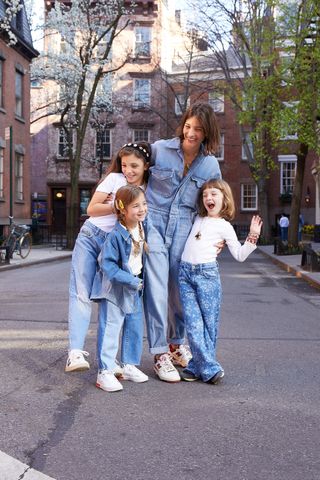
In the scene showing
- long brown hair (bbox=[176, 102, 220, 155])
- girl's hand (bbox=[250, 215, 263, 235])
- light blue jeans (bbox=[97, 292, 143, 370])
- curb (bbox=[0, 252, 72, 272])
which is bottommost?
curb (bbox=[0, 252, 72, 272])

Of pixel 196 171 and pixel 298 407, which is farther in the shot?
pixel 196 171

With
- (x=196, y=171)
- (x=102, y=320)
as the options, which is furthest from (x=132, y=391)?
(x=196, y=171)

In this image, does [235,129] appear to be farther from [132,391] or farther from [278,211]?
[132,391]

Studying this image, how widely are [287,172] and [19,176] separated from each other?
21542mm

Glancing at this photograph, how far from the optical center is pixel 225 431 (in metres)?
3.57

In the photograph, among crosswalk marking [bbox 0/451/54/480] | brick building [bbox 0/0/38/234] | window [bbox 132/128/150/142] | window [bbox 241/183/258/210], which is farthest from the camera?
window [bbox 132/128/150/142]

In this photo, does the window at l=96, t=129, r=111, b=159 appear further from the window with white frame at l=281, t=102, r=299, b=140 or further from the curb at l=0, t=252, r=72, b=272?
the window with white frame at l=281, t=102, r=299, b=140

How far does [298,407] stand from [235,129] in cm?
4227

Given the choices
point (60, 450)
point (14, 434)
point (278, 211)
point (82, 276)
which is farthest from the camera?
point (278, 211)

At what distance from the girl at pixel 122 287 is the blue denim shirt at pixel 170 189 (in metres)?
0.22

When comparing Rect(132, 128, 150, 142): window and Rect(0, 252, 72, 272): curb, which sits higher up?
Rect(132, 128, 150, 142): window

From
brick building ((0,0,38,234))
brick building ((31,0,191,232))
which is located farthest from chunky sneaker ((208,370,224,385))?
brick building ((31,0,191,232))

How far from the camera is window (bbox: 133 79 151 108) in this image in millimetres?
46000

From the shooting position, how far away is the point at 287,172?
144ft
